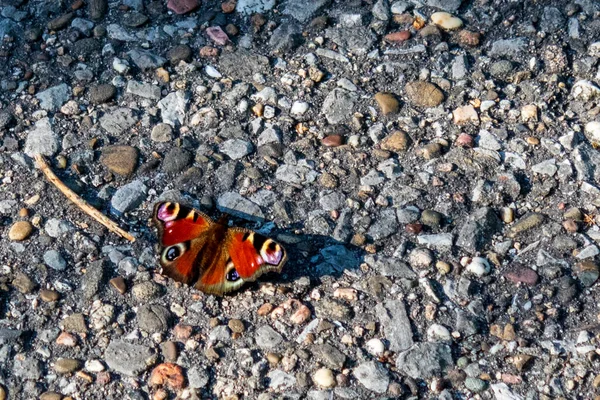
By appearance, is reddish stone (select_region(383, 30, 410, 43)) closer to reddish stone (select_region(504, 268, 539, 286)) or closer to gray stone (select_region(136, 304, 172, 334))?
reddish stone (select_region(504, 268, 539, 286))

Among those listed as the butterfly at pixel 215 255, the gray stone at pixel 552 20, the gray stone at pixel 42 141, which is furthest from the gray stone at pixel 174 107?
the gray stone at pixel 552 20

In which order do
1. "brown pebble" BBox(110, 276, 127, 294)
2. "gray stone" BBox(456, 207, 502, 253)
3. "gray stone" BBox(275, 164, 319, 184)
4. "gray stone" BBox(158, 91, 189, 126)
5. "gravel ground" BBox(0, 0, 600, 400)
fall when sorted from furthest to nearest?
"gray stone" BBox(158, 91, 189, 126)
"gray stone" BBox(275, 164, 319, 184)
"gray stone" BBox(456, 207, 502, 253)
"brown pebble" BBox(110, 276, 127, 294)
"gravel ground" BBox(0, 0, 600, 400)

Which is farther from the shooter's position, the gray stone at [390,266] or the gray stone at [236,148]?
the gray stone at [236,148]

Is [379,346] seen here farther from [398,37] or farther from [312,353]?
[398,37]

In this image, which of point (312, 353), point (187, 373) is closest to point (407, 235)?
point (312, 353)

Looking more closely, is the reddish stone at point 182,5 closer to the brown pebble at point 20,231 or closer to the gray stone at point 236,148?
the gray stone at point 236,148

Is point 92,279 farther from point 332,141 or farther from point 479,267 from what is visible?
point 479,267

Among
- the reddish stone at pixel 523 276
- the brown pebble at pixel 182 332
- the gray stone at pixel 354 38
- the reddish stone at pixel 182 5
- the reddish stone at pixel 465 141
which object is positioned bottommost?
the brown pebble at pixel 182 332

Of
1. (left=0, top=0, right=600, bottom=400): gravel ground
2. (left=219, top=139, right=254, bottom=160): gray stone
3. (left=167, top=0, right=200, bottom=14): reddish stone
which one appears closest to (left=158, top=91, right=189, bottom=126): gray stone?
(left=0, top=0, right=600, bottom=400): gravel ground
